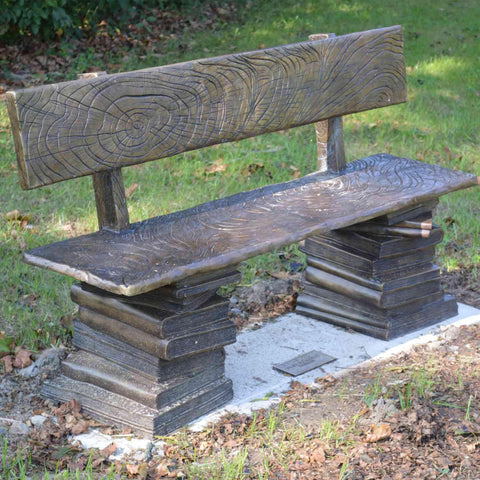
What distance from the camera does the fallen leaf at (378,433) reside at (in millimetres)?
2773

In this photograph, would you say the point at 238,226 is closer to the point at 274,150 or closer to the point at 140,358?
the point at 140,358

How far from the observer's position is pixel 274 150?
580cm

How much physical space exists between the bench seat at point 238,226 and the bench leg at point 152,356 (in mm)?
135

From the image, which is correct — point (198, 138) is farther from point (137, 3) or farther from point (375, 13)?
point (375, 13)

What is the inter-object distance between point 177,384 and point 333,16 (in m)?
6.96

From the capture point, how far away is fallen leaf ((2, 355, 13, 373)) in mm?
3361

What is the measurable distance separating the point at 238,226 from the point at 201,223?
0.16 metres

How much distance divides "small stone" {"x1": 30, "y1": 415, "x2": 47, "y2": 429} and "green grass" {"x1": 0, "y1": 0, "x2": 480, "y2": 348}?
57 centimetres

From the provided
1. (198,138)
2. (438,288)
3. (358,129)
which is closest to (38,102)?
(198,138)

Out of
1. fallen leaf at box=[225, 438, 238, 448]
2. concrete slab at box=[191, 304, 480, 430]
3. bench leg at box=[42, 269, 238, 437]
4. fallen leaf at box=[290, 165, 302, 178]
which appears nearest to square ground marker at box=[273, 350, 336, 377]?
concrete slab at box=[191, 304, 480, 430]

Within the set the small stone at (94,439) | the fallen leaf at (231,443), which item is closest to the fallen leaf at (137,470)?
the small stone at (94,439)

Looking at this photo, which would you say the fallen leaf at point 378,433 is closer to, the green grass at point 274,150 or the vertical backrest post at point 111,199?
the vertical backrest post at point 111,199

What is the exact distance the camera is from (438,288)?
3832 mm

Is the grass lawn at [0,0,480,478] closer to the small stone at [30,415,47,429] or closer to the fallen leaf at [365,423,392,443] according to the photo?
the small stone at [30,415,47,429]
